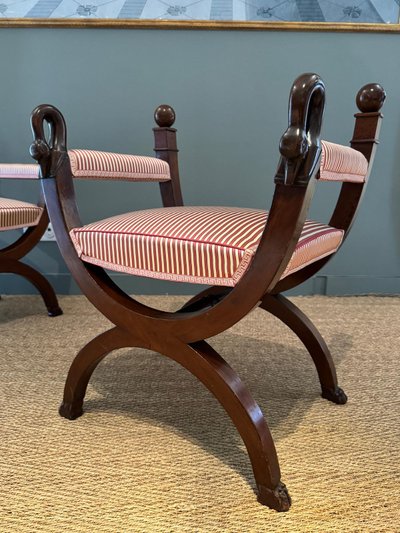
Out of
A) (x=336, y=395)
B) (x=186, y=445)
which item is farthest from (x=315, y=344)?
(x=186, y=445)

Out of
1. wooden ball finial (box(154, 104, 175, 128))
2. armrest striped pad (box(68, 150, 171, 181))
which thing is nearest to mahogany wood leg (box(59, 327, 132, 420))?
Result: armrest striped pad (box(68, 150, 171, 181))

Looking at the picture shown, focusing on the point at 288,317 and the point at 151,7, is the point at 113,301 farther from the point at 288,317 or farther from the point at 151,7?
the point at 151,7

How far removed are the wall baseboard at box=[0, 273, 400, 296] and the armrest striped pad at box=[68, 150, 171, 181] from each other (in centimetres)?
82

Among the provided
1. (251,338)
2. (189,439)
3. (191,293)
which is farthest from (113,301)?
(191,293)

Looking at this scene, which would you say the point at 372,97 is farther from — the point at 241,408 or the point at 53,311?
the point at 53,311

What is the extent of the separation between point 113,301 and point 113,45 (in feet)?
4.42

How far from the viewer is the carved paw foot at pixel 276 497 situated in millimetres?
725

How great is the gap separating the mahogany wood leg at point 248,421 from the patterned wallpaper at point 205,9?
4.91ft

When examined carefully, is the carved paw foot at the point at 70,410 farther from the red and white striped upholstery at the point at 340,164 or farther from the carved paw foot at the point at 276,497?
the red and white striped upholstery at the point at 340,164

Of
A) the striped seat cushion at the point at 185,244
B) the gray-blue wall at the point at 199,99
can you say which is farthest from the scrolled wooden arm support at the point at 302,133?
the gray-blue wall at the point at 199,99

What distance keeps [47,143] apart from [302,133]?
0.48 metres

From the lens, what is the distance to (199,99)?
1.86 metres

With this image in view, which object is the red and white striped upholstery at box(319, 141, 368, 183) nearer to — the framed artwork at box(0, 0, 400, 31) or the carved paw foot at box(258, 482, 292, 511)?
the carved paw foot at box(258, 482, 292, 511)

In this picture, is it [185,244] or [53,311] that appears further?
[53,311]
